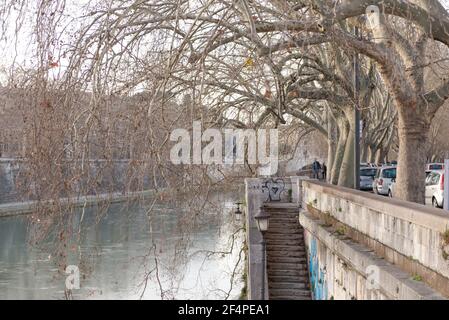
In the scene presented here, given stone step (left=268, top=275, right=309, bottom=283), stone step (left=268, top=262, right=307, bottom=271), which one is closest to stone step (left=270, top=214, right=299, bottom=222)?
stone step (left=268, top=262, right=307, bottom=271)

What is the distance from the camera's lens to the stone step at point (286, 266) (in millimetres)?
15914

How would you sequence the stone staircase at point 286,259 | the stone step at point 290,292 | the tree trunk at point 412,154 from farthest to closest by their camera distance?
the stone staircase at point 286,259
the stone step at point 290,292
the tree trunk at point 412,154

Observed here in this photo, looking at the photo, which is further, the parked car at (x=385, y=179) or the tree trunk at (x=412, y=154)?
the parked car at (x=385, y=179)

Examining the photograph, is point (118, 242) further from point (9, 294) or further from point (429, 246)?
point (429, 246)

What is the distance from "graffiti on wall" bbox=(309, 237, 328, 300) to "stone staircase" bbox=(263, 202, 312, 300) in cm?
41

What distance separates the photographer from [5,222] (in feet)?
119

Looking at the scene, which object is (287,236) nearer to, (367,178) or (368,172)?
(367,178)

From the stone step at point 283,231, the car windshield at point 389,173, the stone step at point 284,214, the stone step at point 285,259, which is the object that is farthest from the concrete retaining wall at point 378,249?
the car windshield at point 389,173

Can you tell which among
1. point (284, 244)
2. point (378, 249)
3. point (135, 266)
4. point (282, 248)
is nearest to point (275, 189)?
point (284, 244)

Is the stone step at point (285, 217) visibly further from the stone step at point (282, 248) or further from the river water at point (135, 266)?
the stone step at point (282, 248)

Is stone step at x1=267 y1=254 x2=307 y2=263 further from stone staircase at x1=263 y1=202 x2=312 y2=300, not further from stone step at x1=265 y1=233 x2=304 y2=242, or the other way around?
stone step at x1=265 y1=233 x2=304 y2=242

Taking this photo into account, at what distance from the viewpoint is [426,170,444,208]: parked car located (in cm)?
2066

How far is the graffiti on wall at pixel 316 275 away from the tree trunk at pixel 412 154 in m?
2.32
